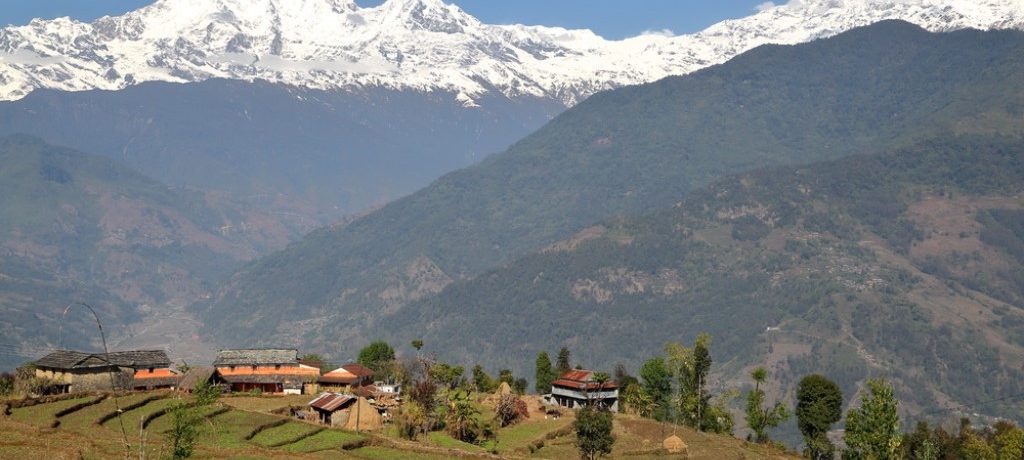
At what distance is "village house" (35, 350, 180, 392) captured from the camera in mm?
157750

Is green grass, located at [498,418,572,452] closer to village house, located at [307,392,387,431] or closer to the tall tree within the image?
village house, located at [307,392,387,431]

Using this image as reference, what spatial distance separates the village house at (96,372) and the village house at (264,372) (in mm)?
8247

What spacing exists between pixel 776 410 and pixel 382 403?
214 ft

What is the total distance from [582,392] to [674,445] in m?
45.6

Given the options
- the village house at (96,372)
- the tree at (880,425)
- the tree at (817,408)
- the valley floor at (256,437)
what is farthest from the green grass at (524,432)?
the village house at (96,372)

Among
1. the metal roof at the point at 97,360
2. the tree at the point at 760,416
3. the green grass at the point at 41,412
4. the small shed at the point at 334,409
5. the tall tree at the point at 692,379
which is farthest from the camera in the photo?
the tall tree at the point at 692,379

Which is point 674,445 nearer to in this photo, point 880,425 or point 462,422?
point 880,425

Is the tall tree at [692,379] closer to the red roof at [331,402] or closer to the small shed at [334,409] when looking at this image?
the red roof at [331,402]

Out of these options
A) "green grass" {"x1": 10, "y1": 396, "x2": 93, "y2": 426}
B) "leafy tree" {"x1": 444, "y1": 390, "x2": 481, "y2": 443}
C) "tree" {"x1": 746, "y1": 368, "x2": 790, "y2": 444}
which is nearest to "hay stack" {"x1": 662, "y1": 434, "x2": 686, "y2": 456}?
"leafy tree" {"x1": 444, "y1": 390, "x2": 481, "y2": 443}

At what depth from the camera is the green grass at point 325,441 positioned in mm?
121369

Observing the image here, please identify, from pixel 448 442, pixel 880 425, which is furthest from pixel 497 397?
pixel 880 425

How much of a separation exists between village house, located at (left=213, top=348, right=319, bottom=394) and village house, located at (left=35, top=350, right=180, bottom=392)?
8.25 m

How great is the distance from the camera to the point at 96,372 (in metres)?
159

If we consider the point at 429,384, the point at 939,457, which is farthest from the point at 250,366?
the point at 939,457
